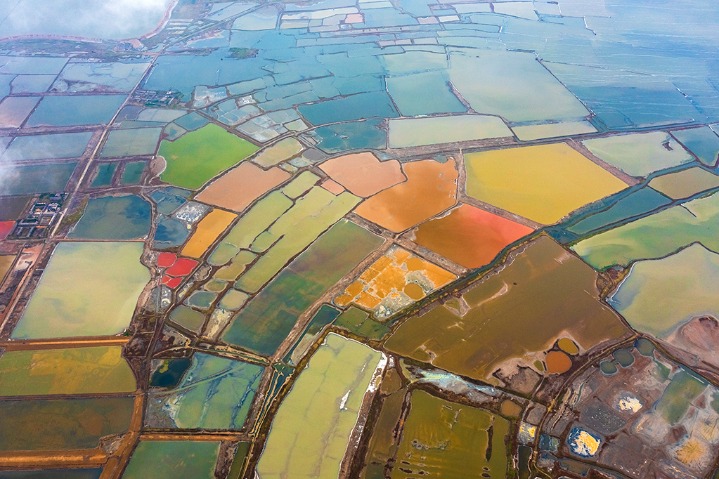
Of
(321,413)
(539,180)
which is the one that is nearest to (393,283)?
(321,413)

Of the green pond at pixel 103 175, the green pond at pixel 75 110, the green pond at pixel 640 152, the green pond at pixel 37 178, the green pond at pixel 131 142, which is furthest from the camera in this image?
the green pond at pixel 75 110

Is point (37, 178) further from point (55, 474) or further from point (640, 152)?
point (640, 152)

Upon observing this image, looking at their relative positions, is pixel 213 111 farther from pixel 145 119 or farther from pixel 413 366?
pixel 413 366

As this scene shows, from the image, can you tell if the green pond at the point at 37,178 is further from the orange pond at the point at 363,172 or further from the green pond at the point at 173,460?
the green pond at the point at 173,460

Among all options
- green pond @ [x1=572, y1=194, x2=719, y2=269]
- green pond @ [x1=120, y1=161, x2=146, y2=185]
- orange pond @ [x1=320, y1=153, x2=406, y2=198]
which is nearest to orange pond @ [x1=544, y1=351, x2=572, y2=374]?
green pond @ [x1=572, y1=194, x2=719, y2=269]

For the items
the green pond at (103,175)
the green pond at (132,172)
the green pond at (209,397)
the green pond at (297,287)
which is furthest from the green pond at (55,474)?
the green pond at (103,175)
